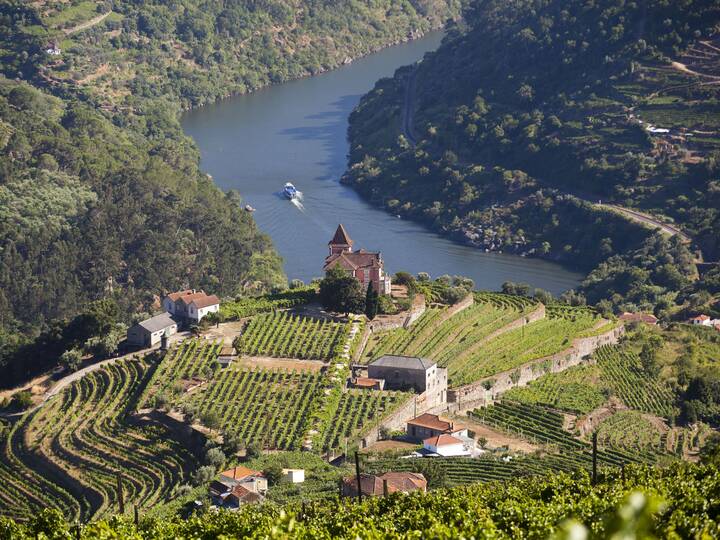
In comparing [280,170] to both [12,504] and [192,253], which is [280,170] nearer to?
[192,253]

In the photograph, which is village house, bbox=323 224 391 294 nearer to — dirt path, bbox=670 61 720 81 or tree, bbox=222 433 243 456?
tree, bbox=222 433 243 456

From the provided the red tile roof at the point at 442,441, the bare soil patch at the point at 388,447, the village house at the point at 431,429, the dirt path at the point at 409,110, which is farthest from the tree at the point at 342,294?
the dirt path at the point at 409,110

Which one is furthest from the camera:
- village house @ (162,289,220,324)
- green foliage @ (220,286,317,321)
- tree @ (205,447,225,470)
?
green foliage @ (220,286,317,321)

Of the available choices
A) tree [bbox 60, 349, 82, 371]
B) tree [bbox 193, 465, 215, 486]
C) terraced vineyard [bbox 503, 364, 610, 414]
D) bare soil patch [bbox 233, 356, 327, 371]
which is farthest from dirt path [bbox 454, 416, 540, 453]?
tree [bbox 60, 349, 82, 371]

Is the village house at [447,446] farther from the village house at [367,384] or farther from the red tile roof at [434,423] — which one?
the village house at [367,384]

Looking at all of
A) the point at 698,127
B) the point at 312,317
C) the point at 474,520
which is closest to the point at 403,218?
the point at 698,127

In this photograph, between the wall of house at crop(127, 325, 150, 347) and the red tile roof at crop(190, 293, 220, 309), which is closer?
the wall of house at crop(127, 325, 150, 347)
